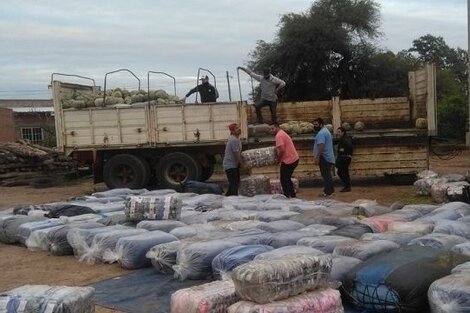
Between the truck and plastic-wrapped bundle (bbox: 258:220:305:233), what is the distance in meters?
6.05

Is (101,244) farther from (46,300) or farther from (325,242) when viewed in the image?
(46,300)

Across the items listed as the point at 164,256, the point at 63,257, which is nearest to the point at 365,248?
the point at 164,256

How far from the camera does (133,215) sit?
7695 mm

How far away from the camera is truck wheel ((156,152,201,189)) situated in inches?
534

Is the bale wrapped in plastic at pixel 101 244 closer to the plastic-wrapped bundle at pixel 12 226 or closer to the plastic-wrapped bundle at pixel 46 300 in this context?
the plastic-wrapped bundle at pixel 12 226

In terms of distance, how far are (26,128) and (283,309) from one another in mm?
40004

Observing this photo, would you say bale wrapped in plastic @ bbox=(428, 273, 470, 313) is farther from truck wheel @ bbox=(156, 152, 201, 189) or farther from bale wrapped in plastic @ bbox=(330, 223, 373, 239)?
truck wheel @ bbox=(156, 152, 201, 189)

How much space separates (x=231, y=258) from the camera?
518 centimetres

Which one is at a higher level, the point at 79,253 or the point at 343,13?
the point at 343,13

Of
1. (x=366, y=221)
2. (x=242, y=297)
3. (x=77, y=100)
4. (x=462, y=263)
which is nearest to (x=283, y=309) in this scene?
(x=242, y=297)

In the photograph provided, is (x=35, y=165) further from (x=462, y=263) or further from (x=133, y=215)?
(x=462, y=263)

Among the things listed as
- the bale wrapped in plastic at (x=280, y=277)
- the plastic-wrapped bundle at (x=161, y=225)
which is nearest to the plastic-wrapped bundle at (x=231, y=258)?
the bale wrapped in plastic at (x=280, y=277)

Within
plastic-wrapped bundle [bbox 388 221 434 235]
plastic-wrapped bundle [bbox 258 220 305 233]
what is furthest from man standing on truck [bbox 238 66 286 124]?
plastic-wrapped bundle [bbox 388 221 434 235]

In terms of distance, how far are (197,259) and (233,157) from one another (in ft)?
16.9
